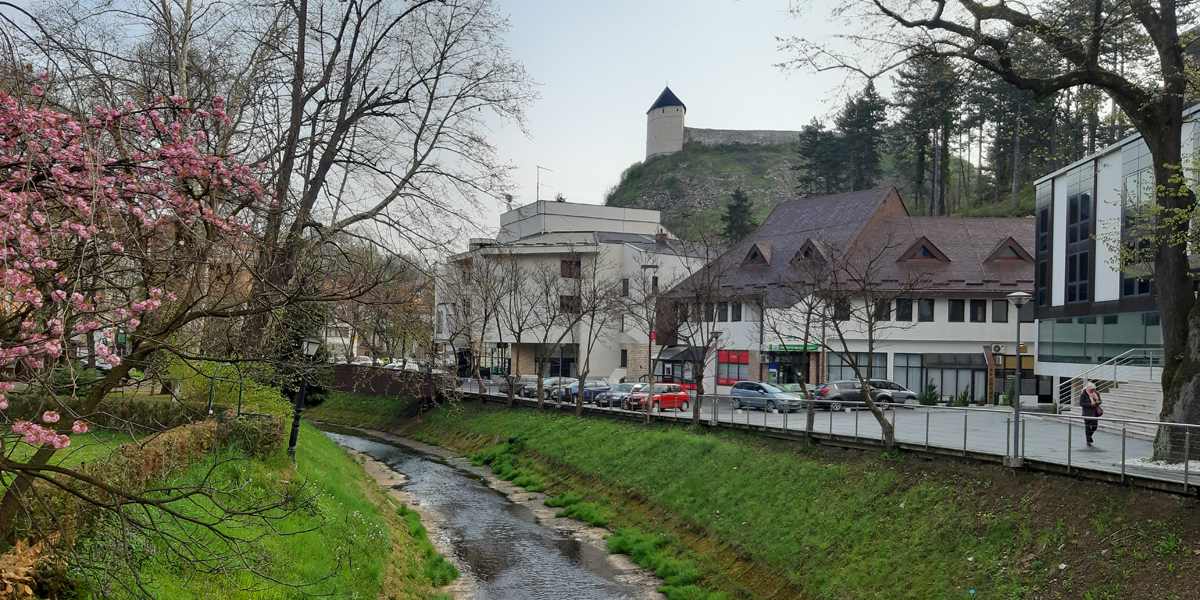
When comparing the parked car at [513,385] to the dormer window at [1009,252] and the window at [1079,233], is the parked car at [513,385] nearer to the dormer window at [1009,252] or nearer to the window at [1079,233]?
the window at [1079,233]

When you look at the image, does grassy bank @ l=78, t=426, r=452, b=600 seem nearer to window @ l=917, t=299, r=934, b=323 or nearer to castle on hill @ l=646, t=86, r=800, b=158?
window @ l=917, t=299, r=934, b=323

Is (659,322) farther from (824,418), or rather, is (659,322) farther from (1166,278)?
(1166,278)

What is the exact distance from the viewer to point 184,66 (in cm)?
1712

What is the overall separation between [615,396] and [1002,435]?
25.3 m

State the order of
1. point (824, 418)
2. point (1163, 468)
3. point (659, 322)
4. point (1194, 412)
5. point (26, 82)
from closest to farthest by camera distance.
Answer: point (26, 82) < point (1163, 468) < point (1194, 412) < point (824, 418) < point (659, 322)

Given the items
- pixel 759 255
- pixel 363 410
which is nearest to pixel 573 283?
pixel 759 255

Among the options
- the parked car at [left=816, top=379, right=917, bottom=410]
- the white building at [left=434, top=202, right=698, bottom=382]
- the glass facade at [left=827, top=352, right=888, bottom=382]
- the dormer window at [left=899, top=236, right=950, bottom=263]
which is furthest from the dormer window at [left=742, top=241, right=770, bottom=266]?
the parked car at [left=816, top=379, right=917, bottom=410]

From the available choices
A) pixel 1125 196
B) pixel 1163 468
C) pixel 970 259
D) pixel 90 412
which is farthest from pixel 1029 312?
pixel 90 412

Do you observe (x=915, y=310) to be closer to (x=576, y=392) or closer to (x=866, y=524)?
(x=576, y=392)

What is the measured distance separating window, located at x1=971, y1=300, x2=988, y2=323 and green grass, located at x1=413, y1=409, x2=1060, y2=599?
24664 millimetres

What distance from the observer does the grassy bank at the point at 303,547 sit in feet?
38.5

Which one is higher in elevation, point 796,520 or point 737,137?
point 737,137

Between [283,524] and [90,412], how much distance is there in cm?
930

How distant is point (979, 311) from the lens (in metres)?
50.3
